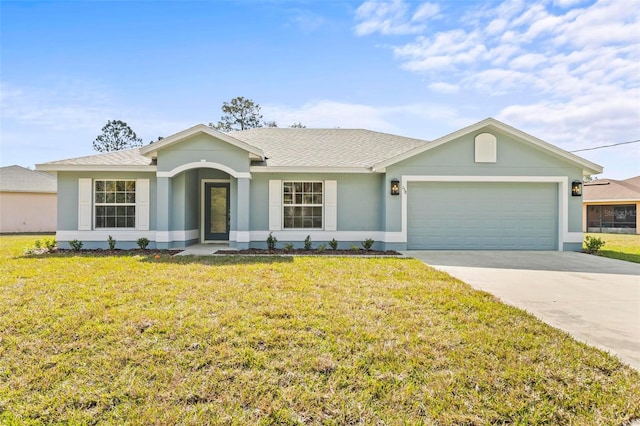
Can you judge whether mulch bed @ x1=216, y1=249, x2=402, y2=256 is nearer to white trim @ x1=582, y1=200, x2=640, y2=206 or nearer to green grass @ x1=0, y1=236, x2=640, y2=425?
green grass @ x1=0, y1=236, x2=640, y2=425

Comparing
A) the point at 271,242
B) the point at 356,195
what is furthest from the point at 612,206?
the point at 271,242

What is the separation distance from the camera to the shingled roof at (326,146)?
1179cm

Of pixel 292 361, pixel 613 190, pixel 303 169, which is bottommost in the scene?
pixel 292 361

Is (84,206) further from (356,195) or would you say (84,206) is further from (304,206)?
(356,195)

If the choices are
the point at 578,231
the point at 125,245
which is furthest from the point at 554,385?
the point at 125,245

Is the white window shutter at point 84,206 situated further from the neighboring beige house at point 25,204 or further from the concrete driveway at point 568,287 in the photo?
the neighboring beige house at point 25,204

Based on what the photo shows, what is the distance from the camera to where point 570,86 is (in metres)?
16.0

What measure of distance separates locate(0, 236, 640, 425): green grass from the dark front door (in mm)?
7149

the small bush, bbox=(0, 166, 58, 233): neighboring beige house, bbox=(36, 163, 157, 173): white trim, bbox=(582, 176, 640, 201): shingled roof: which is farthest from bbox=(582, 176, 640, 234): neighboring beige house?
bbox=(0, 166, 58, 233): neighboring beige house

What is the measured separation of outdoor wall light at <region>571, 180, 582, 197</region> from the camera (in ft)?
36.5

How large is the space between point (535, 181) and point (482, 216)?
2054 mm

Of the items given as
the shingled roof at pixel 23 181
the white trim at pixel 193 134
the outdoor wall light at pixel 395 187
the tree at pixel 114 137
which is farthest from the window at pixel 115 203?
the tree at pixel 114 137

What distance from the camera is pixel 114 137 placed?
40875 millimetres

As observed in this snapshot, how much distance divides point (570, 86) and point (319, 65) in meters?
12.1
